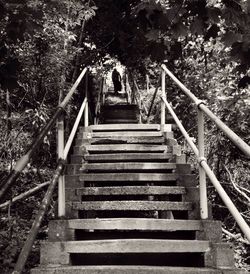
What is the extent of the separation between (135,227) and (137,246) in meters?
0.27

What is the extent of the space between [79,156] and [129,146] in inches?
27.5

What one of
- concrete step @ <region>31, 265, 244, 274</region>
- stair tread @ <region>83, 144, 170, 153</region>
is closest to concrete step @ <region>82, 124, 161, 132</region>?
stair tread @ <region>83, 144, 170, 153</region>

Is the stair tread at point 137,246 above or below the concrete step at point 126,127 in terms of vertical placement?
below

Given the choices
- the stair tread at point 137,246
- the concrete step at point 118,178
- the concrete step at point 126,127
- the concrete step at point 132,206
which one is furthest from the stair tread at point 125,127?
the stair tread at point 137,246

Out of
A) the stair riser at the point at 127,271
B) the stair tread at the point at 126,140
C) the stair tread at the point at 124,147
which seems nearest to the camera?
the stair riser at the point at 127,271

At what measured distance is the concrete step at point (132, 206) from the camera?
3803 mm

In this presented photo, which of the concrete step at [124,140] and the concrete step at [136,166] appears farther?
the concrete step at [124,140]

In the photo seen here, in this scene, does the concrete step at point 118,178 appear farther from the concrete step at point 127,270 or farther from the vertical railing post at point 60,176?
the concrete step at point 127,270

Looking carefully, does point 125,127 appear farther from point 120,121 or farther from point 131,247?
point 120,121

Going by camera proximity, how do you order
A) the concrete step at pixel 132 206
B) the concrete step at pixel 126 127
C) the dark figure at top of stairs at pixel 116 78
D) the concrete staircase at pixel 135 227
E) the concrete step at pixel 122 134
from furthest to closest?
the dark figure at top of stairs at pixel 116 78 < the concrete step at pixel 126 127 < the concrete step at pixel 122 134 < the concrete step at pixel 132 206 < the concrete staircase at pixel 135 227

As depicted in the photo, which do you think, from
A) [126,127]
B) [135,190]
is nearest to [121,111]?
[126,127]

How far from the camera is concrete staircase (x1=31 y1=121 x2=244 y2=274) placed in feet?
10.3

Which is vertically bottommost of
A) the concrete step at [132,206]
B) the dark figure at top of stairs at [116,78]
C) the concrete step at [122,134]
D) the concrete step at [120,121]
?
the concrete step at [132,206]

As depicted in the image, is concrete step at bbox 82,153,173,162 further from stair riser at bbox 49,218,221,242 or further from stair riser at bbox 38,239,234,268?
stair riser at bbox 38,239,234,268
